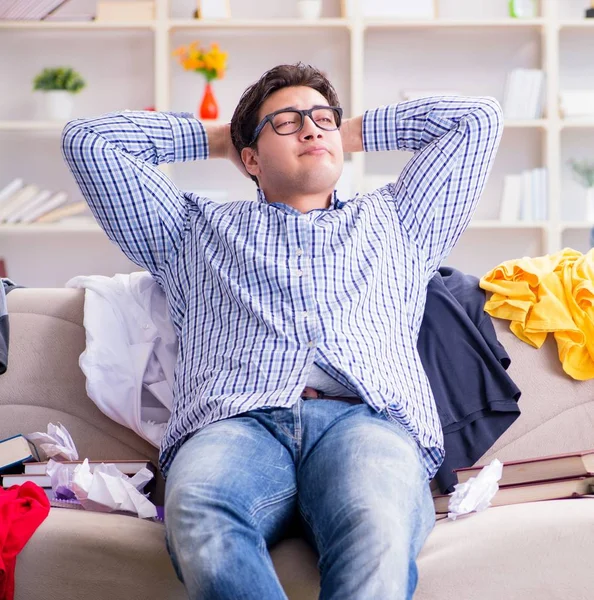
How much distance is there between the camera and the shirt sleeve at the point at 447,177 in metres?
1.88

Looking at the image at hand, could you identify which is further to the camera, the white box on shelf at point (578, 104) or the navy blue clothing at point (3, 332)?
the white box on shelf at point (578, 104)

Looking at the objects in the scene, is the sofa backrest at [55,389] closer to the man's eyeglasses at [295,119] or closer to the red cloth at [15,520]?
the red cloth at [15,520]

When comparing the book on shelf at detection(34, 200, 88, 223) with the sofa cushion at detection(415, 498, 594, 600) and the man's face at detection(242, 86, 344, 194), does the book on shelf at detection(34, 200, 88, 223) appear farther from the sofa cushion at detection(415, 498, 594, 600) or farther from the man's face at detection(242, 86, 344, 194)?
the sofa cushion at detection(415, 498, 594, 600)

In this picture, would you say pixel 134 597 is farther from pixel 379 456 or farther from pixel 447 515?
pixel 447 515

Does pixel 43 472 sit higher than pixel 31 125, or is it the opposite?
pixel 31 125

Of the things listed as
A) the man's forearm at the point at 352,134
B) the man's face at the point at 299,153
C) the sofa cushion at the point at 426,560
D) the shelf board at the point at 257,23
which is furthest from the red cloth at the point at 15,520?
the shelf board at the point at 257,23

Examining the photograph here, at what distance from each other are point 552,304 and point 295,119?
68 cm

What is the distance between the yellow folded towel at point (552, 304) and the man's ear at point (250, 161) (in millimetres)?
567

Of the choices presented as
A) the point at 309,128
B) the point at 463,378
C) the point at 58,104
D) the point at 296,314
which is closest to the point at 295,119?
the point at 309,128

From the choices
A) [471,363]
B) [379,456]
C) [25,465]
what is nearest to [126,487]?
[25,465]

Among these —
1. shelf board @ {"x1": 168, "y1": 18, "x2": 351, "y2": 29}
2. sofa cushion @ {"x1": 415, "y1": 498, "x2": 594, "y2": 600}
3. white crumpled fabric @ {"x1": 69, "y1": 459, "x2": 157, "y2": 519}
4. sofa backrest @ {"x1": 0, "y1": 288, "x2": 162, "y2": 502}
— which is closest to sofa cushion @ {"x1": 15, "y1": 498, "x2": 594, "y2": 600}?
sofa cushion @ {"x1": 415, "y1": 498, "x2": 594, "y2": 600}

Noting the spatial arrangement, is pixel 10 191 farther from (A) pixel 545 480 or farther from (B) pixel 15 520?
(A) pixel 545 480

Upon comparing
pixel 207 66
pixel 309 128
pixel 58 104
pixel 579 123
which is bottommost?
pixel 309 128

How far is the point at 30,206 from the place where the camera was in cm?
427
